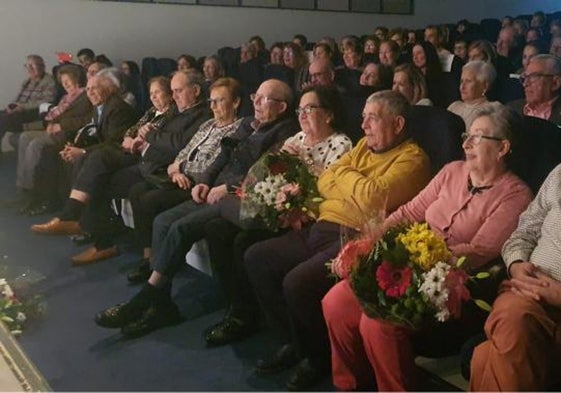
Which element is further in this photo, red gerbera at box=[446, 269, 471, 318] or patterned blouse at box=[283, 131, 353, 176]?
patterned blouse at box=[283, 131, 353, 176]

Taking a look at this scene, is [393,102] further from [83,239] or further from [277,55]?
[277,55]

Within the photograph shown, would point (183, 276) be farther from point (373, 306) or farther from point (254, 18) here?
point (254, 18)

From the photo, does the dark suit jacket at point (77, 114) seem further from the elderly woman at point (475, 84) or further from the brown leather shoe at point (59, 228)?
the elderly woman at point (475, 84)

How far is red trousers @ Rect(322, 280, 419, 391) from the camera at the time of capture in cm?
190

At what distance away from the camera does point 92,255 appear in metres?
3.65

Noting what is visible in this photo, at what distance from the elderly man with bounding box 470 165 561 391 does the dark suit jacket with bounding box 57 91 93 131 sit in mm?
3374

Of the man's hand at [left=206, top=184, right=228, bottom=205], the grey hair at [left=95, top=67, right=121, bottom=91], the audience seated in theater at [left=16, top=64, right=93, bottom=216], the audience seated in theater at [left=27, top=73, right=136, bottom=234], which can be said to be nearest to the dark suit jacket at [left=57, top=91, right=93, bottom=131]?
the audience seated in theater at [left=16, top=64, right=93, bottom=216]

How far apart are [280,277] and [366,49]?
4.48 m

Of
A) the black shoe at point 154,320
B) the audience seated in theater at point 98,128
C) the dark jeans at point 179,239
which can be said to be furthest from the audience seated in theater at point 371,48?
the black shoe at point 154,320

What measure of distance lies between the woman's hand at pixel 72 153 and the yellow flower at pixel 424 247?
2.79 m

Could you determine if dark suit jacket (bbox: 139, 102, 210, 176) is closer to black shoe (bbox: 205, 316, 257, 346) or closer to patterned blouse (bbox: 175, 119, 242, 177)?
patterned blouse (bbox: 175, 119, 242, 177)

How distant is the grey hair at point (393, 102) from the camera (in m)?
2.41

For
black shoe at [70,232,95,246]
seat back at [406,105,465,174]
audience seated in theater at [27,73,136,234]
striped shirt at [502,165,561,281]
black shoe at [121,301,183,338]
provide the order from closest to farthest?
1. striped shirt at [502,165,561,281]
2. seat back at [406,105,465,174]
3. black shoe at [121,301,183,338]
4. black shoe at [70,232,95,246]
5. audience seated in theater at [27,73,136,234]

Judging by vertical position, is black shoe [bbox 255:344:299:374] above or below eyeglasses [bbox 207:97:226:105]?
below
